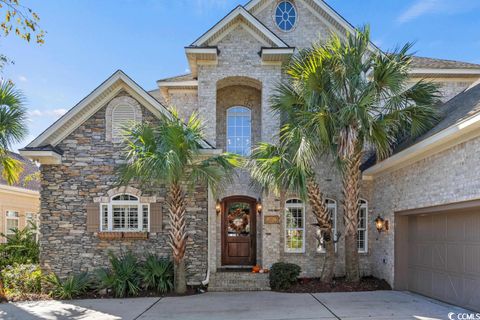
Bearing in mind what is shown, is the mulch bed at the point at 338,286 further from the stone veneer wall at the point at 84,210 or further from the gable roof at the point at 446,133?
the gable roof at the point at 446,133

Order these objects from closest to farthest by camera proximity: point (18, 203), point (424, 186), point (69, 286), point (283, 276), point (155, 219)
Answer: point (424, 186) → point (69, 286) → point (283, 276) → point (155, 219) → point (18, 203)

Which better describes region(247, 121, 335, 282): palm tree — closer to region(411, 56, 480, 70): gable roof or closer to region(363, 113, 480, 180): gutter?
region(363, 113, 480, 180): gutter

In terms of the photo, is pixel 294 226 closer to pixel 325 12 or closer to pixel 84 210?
pixel 84 210

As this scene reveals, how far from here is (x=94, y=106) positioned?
442 inches

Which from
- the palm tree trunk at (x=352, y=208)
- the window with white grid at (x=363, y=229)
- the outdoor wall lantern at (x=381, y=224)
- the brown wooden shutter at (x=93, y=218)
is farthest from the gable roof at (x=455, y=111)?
the brown wooden shutter at (x=93, y=218)

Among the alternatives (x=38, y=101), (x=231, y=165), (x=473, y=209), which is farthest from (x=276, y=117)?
(x=38, y=101)

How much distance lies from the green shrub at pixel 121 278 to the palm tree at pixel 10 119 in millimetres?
3940

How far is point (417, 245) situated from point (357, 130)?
141 inches

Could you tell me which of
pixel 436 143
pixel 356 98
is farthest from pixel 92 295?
pixel 436 143

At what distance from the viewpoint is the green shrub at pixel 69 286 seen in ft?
33.1

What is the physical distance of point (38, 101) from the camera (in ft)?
34.5

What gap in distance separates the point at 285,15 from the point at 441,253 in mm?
9574

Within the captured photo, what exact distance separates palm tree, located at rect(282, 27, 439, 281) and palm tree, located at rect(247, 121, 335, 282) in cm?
53
